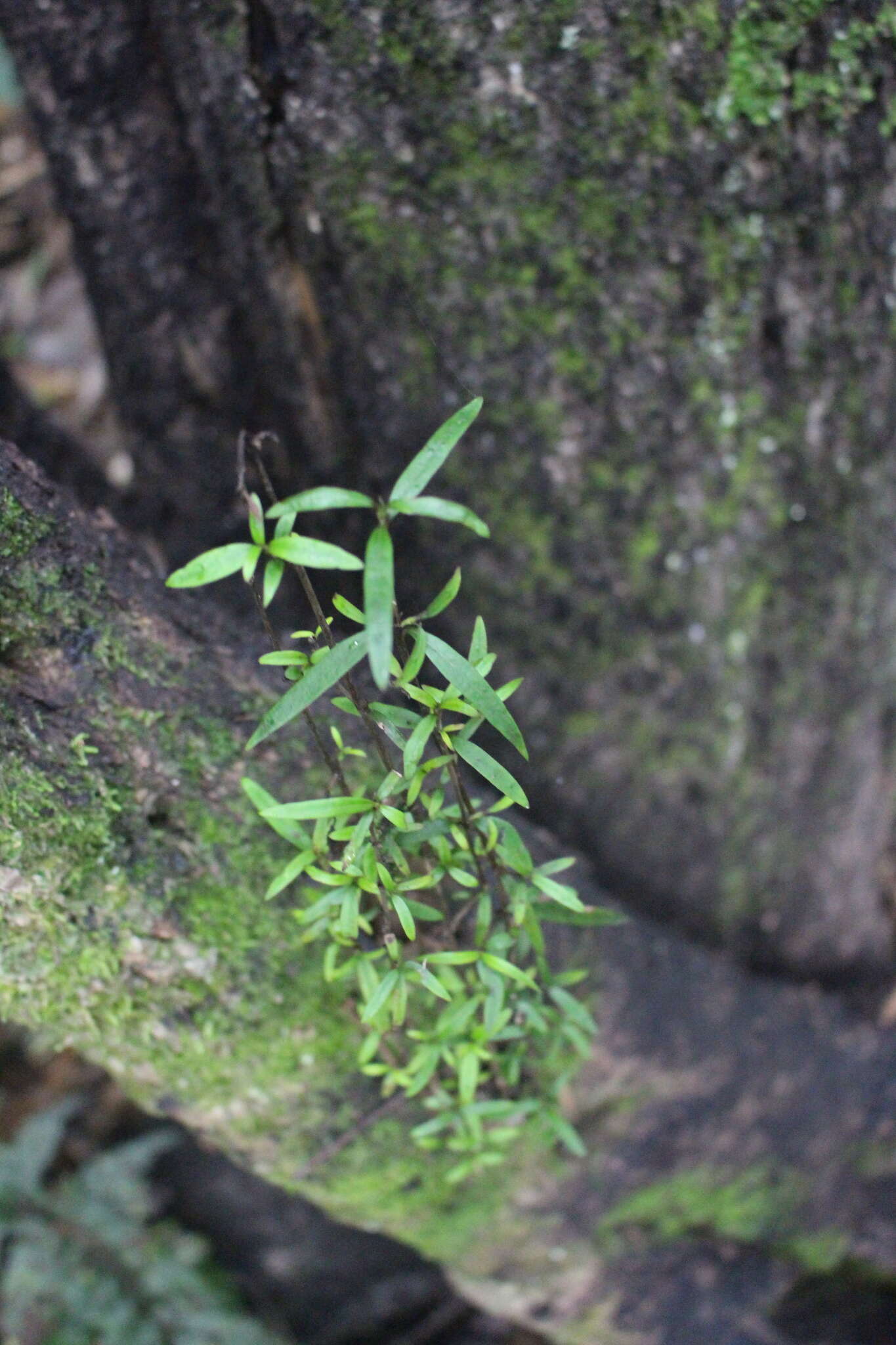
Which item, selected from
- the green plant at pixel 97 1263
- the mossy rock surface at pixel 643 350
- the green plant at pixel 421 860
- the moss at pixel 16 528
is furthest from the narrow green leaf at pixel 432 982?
the green plant at pixel 97 1263

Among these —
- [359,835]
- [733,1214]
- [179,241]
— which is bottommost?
[733,1214]

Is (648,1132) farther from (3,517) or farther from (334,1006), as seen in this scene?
(3,517)

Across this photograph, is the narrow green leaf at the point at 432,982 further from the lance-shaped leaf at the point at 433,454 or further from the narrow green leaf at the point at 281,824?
the lance-shaped leaf at the point at 433,454

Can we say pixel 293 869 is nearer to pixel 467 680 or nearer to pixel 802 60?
pixel 467 680

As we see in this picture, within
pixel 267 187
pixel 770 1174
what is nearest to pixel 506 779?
pixel 267 187

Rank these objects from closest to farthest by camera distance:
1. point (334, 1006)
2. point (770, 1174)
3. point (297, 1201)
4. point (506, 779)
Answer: point (506, 779) → point (334, 1006) → point (770, 1174) → point (297, 1201)

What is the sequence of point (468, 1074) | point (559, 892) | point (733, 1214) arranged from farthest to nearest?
1. point (733, 1214)
2. point (468, 1074)
3. point (559, 892)

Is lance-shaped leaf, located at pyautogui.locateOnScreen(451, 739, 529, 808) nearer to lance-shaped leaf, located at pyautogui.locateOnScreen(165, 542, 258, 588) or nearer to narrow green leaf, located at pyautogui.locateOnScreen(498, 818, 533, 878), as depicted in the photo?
narrow green leaf, located at pyautogui.locateOnScreen(498, 818, 533, 878)

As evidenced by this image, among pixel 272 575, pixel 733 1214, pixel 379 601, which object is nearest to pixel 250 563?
pixel 272 575
